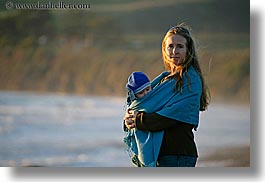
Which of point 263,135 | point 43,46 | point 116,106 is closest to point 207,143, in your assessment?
point 263,135

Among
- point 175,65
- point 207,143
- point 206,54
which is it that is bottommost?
point 207,143

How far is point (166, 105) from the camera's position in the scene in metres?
2.60

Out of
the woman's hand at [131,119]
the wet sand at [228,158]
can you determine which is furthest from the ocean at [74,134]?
the woman's hand at [131,119]

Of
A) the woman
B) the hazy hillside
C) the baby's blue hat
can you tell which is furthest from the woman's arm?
the hazy hillside

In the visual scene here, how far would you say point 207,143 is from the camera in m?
3.36

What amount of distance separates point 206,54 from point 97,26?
0.63 metres

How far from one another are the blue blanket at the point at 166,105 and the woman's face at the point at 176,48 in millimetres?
73

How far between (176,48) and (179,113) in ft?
0.94

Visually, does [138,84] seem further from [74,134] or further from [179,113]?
[74,134]

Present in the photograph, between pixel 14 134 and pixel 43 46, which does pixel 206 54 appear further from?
pixel 14 134

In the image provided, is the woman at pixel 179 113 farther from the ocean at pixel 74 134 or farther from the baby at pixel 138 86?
the ocean at pixel 74 134

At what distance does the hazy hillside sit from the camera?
→ 132 inches

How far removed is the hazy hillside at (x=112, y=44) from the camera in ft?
11.0

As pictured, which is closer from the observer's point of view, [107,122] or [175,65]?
[175,65]
